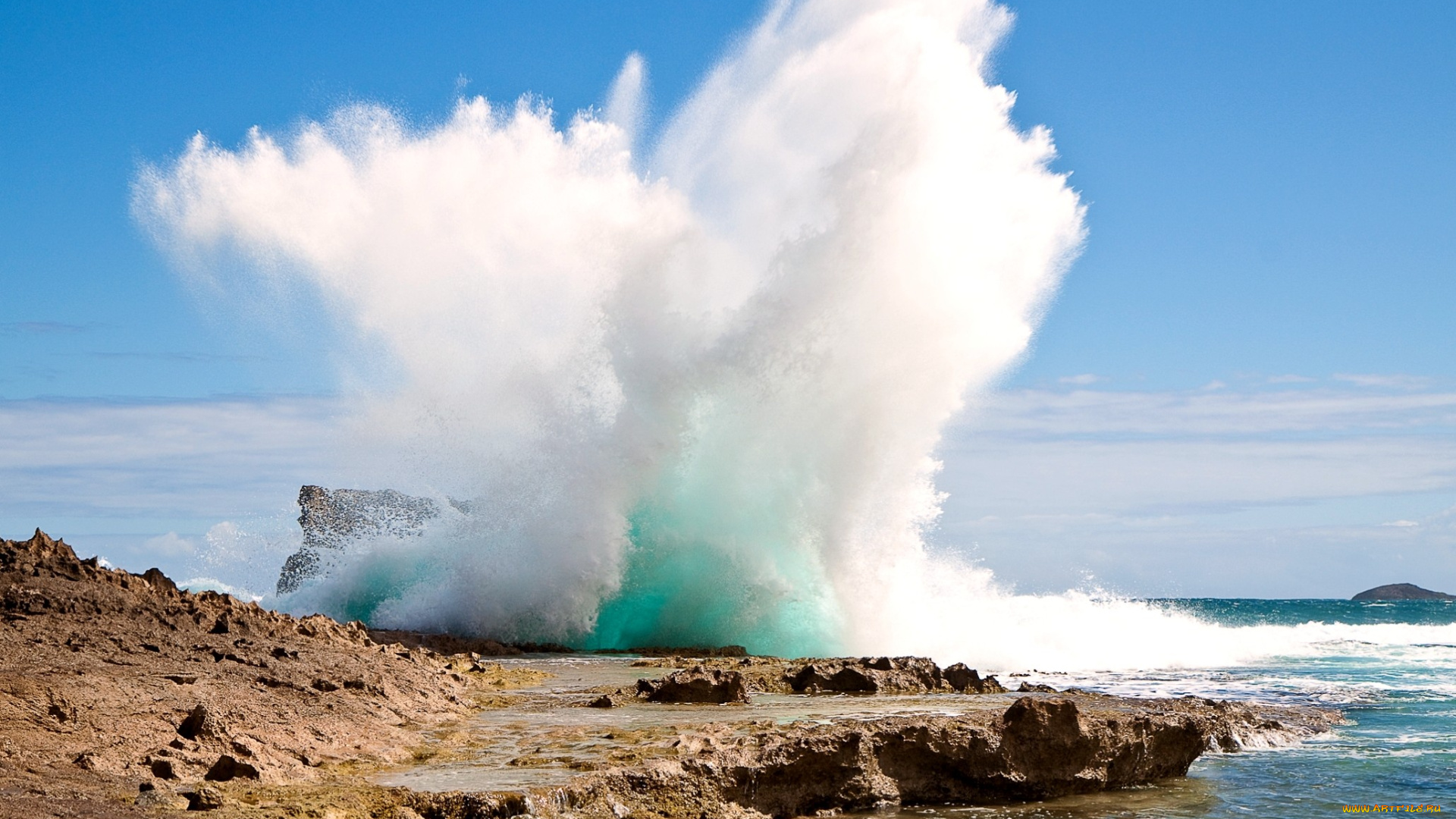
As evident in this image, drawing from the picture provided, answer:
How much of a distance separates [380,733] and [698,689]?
11.7ft

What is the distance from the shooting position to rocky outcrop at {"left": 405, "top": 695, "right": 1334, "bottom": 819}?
6289 millimetres

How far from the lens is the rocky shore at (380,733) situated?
5984 millimetres

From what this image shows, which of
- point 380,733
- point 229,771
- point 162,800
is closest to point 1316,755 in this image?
point 380,733

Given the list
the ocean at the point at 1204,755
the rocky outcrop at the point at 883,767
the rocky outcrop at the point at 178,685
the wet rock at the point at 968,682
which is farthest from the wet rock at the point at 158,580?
the wet rock at the point at 968,682

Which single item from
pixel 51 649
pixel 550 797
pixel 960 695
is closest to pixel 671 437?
pixel 960 695

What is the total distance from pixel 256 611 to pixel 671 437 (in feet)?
38.6

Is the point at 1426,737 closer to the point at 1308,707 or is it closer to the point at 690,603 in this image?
the point at 1308,707

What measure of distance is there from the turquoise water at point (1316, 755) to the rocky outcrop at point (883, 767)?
0.73 feet

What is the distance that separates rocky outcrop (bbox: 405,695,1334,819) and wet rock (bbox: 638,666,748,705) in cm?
226

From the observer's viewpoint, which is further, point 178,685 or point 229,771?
point 178,685

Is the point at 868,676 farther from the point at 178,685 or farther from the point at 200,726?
the point at 200,726

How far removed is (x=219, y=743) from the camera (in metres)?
6.57

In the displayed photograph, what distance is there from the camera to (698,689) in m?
10.7

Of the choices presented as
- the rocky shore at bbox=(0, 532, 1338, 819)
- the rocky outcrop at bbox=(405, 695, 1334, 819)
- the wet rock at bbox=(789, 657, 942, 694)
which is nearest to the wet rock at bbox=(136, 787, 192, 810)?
the rocky shore at bbox=(0, 532, 1338, 819)
